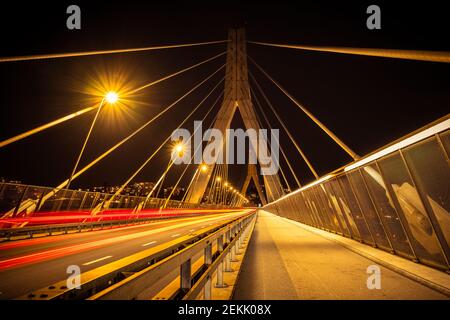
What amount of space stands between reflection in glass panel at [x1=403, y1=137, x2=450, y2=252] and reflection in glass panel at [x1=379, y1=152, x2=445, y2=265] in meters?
0.33

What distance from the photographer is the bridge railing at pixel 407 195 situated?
6.09 metres

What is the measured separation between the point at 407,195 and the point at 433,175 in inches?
52.9

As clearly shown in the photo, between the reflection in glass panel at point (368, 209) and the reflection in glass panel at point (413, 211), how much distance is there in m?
2.01

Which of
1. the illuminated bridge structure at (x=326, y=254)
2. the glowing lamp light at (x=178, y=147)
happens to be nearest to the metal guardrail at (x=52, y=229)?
the illuminated bridge structure at (x=326, y=254)

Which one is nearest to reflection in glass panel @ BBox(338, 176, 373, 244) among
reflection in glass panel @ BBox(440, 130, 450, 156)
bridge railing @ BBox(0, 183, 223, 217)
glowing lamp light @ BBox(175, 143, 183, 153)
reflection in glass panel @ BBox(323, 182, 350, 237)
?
reflection in glass panel @ BBox(323, 182, 350, 237)

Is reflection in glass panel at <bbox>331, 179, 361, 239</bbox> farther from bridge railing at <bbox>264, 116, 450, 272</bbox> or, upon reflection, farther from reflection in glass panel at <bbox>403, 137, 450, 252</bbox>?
reflection in glass panel at <bbox>403, 137, 450, 252</bbox>

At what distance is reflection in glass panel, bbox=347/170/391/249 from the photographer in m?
9.96

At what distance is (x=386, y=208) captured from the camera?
895 centimetres
